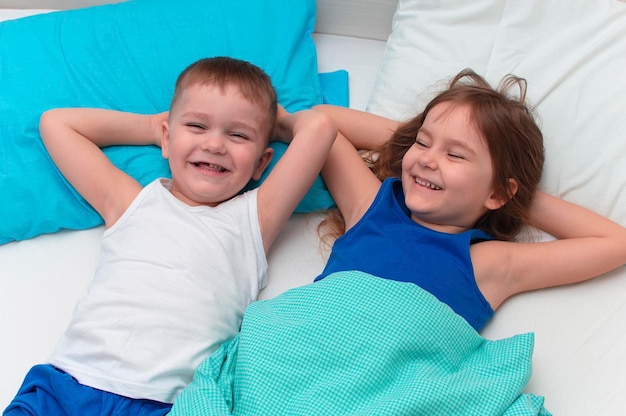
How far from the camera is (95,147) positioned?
1.32m

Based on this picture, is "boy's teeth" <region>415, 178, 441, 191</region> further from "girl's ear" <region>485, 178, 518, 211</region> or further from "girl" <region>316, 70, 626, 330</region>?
"girl's ear" <region>485, 178, 518, 211</region>

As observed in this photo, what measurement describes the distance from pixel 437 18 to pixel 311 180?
1.78 feet

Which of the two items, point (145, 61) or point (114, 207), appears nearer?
point (114, 207)

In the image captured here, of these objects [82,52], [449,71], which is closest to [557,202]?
[449,71]

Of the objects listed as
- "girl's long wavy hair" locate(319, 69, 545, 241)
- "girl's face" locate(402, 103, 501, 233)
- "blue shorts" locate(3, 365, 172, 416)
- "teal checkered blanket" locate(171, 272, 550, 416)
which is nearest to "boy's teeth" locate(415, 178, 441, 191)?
"girl's face" locate(402, 103, 501, 233)

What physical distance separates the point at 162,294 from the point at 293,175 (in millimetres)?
329

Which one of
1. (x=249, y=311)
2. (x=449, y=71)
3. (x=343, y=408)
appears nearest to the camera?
(x=343, y=408)

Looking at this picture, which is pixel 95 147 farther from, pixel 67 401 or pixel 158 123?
pixel 67 401

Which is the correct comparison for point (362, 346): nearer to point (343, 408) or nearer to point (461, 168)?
point (343, 408)

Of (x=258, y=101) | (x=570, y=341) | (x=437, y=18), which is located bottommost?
(x=570, y=341)

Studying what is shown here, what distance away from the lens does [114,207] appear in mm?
1273

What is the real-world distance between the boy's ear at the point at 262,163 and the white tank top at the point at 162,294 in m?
0.07

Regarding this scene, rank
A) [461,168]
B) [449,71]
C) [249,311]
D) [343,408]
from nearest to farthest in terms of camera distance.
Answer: [343,408] → [249,311] → [461,168] → [449,71]

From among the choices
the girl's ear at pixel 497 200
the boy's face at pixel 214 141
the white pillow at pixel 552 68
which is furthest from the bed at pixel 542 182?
the boy's face at pixel 214 141
